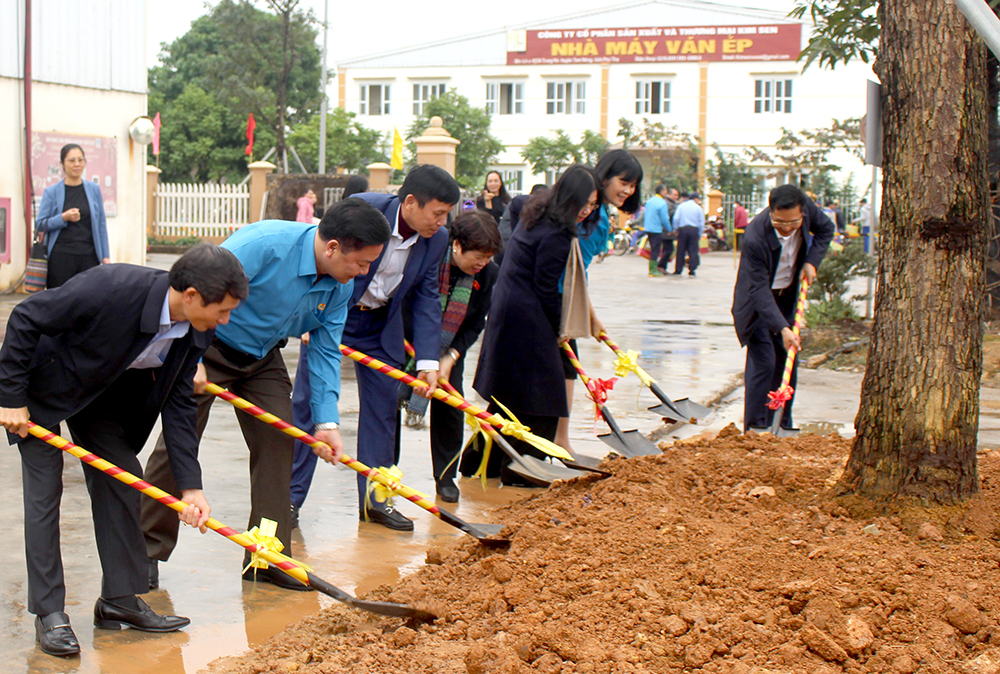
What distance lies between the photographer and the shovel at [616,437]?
230 inches

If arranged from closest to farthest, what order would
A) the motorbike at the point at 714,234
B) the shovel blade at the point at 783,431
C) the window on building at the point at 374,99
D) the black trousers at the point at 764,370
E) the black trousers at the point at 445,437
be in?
1. the black trousers at the point at 445,437
2. the shovel blade at the point at 783,431
3. the black trousers at the point at 764,370
4. the motorbike at the point at 714,234
5. the window on building at the point at 374,99

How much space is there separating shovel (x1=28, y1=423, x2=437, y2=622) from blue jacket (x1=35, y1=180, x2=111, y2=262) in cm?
491

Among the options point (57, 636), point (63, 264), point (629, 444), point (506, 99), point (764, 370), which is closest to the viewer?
point (57, 636)

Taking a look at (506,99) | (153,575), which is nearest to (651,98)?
(506,99)

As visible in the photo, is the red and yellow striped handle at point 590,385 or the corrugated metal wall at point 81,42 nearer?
the red and yellow striped handle at point 590,385

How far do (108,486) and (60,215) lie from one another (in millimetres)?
5054

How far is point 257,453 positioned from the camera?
13.7ft

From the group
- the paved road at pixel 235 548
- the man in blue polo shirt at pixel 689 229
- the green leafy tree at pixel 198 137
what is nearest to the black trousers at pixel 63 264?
the paved road at pixel 235 548

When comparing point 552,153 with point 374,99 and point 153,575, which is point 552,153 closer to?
point 374,99

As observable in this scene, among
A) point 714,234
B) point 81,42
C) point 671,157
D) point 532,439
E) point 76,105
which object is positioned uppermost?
point 671,157

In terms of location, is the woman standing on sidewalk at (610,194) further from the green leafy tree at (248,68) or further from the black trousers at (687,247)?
the green leafy tree at (248,68)

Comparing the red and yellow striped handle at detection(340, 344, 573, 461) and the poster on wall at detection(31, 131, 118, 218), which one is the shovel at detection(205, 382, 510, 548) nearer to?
the red and yellow striped handle at detection(340, 344, 573, 461)

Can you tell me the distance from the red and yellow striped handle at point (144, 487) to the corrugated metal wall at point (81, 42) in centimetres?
1174

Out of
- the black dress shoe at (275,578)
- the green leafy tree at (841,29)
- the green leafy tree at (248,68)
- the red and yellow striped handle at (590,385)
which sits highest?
the green leafy tree at (248,68)
